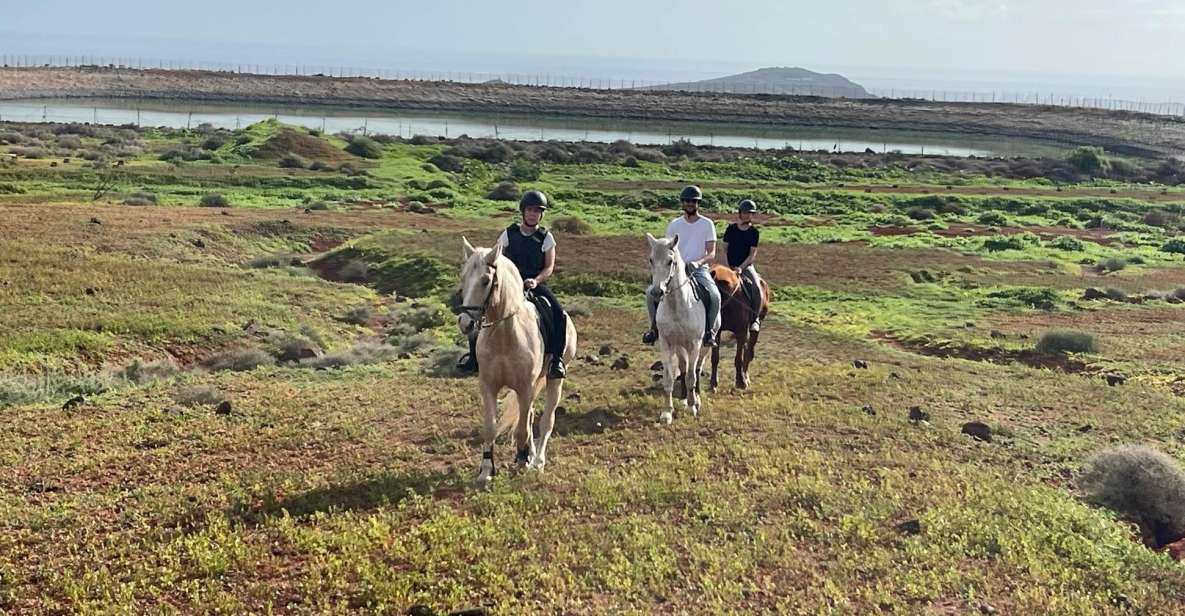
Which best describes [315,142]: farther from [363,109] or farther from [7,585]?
[363,109]

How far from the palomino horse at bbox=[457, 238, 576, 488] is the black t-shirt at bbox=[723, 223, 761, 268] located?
5524 mm

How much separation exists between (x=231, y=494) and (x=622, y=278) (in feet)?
60.3

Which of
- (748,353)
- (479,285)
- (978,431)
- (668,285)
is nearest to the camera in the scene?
(479,285)

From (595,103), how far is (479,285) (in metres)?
153

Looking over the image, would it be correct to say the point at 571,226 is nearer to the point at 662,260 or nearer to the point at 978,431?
the point at 662,260

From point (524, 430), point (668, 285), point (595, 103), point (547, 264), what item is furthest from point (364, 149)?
point (595, 103)

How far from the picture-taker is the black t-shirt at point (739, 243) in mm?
14008

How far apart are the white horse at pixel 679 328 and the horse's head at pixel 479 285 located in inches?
140

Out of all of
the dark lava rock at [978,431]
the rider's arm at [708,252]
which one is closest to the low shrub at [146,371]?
the rider's arm at [708,252]

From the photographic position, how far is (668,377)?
1191 centimetres

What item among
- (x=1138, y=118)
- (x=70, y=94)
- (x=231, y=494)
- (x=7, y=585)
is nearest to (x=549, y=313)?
(x=231, y=494)

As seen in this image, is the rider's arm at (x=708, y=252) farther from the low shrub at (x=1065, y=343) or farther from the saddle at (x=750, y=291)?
the low shrub at (x=1065, y=343)

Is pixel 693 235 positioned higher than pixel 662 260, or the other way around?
pixel 693 235

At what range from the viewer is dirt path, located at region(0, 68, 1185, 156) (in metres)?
133
